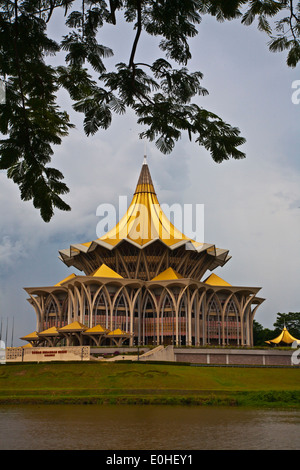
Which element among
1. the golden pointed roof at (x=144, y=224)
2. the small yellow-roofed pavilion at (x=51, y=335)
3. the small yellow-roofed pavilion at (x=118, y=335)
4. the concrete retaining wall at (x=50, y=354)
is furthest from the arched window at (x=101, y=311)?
the concrete retaining wall at (x=50, y=354)

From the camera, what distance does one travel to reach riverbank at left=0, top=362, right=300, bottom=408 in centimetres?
2052

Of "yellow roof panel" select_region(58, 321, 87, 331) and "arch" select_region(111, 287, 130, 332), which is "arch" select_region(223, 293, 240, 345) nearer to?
"arch" select_region(111, 287, 130, 332)

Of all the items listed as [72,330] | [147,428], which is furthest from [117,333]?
[147,428]

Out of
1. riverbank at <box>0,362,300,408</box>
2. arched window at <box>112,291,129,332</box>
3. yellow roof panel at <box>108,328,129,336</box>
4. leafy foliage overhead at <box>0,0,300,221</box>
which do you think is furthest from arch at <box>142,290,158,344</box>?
leafy foliage overhead at <box>0,0,300,221</box>

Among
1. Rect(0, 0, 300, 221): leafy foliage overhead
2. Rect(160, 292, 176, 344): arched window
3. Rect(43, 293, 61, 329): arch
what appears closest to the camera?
Rect(0, 0, 300, 221): leafy foliage overhead

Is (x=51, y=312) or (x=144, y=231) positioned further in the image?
(x=51, y=312)

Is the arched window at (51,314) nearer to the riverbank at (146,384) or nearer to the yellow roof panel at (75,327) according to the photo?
the yellow roof panel at (75,327)

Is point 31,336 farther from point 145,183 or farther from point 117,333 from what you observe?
point 145,183

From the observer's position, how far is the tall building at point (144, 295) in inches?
2115

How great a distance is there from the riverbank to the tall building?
1993cm

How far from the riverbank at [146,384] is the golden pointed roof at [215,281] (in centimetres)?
2584

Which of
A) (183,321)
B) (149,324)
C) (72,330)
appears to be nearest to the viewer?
(72,330)

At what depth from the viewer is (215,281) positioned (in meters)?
60.0

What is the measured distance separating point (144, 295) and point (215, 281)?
878 centimetres
